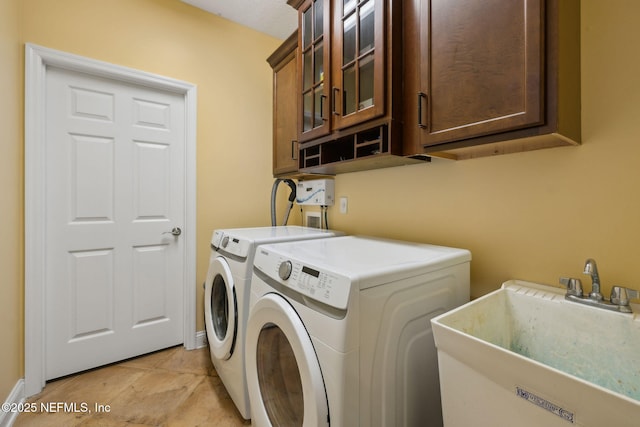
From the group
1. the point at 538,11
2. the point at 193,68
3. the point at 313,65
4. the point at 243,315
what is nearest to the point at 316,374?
the point at 243,315

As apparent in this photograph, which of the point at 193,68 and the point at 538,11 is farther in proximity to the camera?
the point at 193,68

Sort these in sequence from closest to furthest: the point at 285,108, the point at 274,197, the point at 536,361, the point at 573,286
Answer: the point at 536,361, the point at 573,286, the point at 285,108, the point at 274,197

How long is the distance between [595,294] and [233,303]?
1.42m

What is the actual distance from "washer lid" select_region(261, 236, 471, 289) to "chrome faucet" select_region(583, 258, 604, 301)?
1.19 ft

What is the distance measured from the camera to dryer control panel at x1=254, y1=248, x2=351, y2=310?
0.76 m

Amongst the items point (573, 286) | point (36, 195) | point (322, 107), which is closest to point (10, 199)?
point (36, 195)

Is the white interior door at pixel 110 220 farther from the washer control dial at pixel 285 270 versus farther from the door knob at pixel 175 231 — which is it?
the washer control dial at pixel 285 270

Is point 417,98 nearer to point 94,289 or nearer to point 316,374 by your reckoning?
point 316,374

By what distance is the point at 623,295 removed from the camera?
789mm

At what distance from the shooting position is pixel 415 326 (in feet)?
2.97

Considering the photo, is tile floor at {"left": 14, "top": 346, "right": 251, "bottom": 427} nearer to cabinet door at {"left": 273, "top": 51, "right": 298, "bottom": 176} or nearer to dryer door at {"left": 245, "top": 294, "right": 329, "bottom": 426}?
dryer door at {"left": 245, "top": 294, "right": 329, "bottom": 426}

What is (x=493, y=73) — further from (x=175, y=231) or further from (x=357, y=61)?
(x=175, y=231)

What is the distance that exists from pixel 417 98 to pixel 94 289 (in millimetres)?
2323

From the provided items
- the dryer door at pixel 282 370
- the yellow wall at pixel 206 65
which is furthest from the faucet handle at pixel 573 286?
the yellow wall at pixel 206 65
